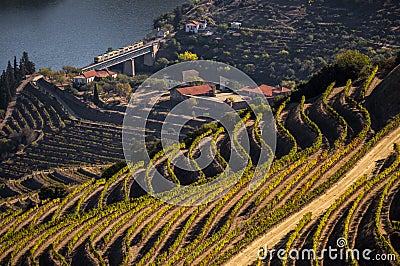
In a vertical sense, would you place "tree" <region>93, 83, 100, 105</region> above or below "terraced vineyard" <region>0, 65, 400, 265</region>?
above

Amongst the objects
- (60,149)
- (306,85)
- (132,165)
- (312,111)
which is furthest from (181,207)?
(60,149)

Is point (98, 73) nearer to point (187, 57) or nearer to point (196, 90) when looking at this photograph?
point (187, 57)

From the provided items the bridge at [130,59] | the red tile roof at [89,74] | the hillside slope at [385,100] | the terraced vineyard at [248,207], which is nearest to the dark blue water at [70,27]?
the bridge at [130,59]

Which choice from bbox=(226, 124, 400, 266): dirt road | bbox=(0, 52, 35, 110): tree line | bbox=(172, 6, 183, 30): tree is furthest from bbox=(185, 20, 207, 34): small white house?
bbox=(226, 124, 400, 266): dirt road

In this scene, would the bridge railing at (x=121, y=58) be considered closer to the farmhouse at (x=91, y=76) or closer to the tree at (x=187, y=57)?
the farmhouse at (x=91, y=76)

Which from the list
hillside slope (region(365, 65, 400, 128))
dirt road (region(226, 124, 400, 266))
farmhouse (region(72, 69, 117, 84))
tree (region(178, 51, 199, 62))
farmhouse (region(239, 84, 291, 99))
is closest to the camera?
dirt road (region(226, 124, 400, 266))

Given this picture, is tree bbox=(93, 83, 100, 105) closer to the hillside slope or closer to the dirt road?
the hillside slope
